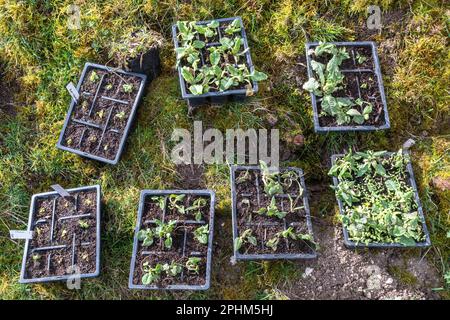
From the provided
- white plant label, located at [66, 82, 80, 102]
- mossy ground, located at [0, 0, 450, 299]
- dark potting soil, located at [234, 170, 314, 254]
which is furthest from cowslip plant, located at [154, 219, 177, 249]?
white plant label, located at [66, 82, 80, 102]

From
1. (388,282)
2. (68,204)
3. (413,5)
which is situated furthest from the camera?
(413,5)

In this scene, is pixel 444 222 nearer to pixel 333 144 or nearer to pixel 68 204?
pixel 333 144

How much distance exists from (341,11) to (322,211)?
140 cm

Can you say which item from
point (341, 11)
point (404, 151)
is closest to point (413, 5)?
point (341, 11)

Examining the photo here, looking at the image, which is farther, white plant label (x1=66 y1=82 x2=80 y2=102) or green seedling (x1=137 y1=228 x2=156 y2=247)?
white plant label (x1=66 y1=82 x2=80 y2=102)

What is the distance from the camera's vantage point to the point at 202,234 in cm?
271

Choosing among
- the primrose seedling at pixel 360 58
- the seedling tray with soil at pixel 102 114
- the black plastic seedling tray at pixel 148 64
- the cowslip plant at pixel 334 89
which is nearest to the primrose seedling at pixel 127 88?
the seedling tray with soil at pixel 102 114

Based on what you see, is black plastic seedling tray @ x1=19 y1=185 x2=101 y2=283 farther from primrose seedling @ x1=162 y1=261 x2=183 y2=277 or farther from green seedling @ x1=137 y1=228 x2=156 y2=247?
primrose seedling @ x1=162 y1=261 x2=183 y2=277

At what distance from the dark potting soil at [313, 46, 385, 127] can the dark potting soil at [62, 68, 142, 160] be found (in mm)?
1278

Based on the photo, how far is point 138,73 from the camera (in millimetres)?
3045

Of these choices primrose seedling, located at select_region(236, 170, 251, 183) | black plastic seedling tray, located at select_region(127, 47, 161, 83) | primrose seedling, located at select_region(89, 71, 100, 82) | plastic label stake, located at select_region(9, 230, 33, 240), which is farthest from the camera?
primrose seedling, located at select_region(89, 71, 100, 82)

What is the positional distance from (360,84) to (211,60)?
3.25ft

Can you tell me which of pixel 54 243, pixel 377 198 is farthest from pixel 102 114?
pixel 377 198

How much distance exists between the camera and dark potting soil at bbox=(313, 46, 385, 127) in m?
2.89
